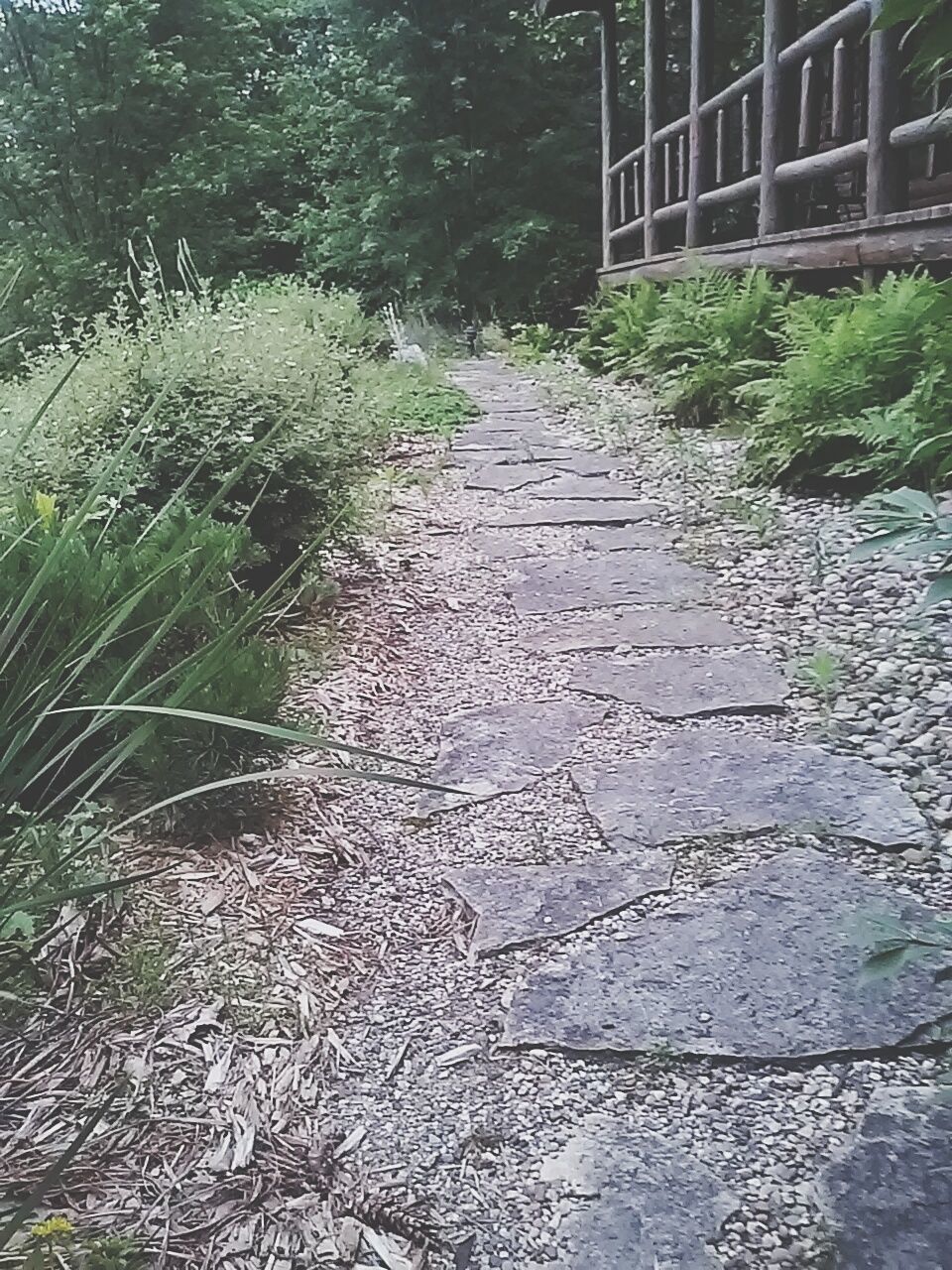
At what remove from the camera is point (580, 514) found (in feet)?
11.7

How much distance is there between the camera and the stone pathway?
40.7 inches

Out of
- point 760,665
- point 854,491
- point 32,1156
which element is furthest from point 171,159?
point 32,1156

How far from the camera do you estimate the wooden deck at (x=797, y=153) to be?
3938 millimetres

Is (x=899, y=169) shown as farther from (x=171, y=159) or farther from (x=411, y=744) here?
(x=171, y=159)

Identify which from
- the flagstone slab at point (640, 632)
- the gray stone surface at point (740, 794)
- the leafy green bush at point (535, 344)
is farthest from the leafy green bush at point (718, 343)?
the leafy green bush at point (535, 344)

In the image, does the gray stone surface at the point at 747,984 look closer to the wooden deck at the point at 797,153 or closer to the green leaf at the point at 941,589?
the green leaf at the point at 941,589

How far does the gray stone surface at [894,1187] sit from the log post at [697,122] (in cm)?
631

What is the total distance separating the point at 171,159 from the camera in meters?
12.7

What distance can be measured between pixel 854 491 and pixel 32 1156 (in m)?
2.79

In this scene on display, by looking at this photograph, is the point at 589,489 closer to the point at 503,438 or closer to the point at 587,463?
the point at 587,463

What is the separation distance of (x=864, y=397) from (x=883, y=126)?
1.51 m

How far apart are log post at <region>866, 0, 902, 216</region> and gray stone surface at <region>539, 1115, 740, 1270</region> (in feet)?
12.3

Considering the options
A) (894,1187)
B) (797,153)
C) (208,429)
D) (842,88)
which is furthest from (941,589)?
(797,153)

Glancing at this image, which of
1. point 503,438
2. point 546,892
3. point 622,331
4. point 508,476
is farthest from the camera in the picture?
point 622,331
